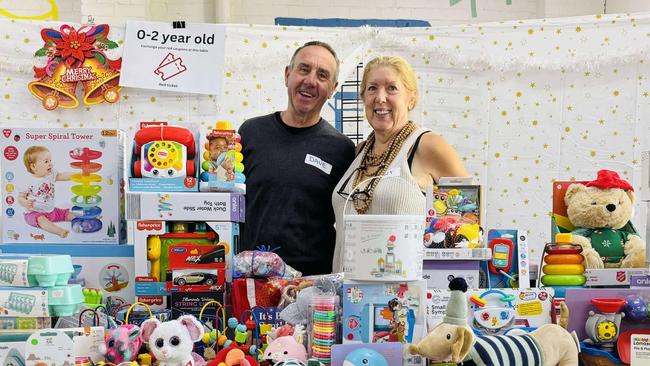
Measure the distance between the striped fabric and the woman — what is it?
27.2 inches

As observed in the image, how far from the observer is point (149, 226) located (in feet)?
5.47

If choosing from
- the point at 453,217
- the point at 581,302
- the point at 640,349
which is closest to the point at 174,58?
the point at 453,217

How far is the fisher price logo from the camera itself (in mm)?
1663

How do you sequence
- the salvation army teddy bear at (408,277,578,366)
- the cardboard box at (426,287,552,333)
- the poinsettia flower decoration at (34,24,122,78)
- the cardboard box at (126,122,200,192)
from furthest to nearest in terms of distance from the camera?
the poinsettia flower decoration at (34,24,122,78) < the cardboard box at (126,122,200,192) < the cardboard box at (426,287,552,333) < the salvation army teddy bear at (408,277,578,366)

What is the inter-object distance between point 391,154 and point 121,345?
1.07 m

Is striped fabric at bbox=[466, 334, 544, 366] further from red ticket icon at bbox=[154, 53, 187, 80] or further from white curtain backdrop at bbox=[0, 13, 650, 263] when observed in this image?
red ticket icon at bbox=[154, 53, 187, 80]

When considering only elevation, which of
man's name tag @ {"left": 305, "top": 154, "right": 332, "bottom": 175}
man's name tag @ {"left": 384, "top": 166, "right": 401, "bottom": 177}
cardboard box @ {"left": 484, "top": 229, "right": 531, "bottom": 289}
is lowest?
cardboard box @ {"left": 484, "top": 229, "right": 531, "bottom": 289}

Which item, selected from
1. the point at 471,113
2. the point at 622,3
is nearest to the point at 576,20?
the point at 471,113

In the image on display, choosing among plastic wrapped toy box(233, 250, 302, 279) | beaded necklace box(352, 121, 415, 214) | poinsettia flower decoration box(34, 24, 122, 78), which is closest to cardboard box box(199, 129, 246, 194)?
plastic wrapped toy box(233, 250, 302, 279)

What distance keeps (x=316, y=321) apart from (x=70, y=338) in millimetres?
530

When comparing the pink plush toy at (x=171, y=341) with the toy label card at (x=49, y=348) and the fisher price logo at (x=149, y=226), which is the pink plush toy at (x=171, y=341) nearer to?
the toy label card at (x=49, y=348)

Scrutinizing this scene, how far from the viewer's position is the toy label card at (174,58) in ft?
10.9

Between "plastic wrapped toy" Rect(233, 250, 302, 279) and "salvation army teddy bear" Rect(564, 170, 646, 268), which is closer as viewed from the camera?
"plastic wrapped toy" Rect(233, 250, 302, 279)

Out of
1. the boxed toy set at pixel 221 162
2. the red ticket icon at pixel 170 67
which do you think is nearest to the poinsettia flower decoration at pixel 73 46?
the red ticket icon at pixel 170 67
